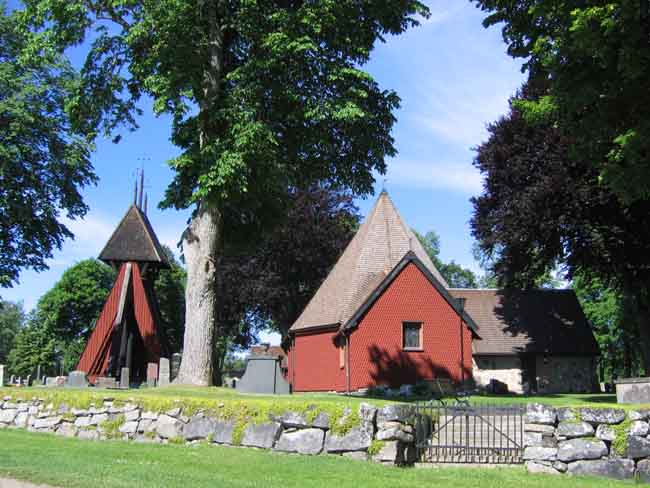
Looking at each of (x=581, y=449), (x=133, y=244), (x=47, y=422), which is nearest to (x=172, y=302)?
(x=133, y=244)

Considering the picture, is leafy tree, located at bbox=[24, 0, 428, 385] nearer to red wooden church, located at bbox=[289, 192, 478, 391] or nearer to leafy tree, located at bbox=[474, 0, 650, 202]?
leafy tree, located at bbox=[474, 0, 650, 202]

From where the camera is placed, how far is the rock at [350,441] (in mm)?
11008

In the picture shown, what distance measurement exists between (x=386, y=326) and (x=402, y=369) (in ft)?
6.82

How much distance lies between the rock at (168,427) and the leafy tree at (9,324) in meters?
115

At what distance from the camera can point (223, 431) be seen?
484 inches

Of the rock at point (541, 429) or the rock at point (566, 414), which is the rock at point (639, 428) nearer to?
the rock at point (566, 414)

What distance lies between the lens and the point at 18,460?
33.4ft

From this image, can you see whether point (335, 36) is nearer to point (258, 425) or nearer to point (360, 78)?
point (360, 78)

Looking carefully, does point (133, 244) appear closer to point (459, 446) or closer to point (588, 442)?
point (459, 446)

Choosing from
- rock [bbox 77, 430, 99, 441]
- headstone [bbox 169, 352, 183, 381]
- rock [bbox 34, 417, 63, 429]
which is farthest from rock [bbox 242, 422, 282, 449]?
headstone [bbox 169, 352, 183, 381]

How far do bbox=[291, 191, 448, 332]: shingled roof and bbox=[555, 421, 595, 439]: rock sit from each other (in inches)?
759

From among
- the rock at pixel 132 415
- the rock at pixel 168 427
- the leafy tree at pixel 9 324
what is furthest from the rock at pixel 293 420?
the leafy tree at pixel 9 324

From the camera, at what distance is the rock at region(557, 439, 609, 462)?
10477mm

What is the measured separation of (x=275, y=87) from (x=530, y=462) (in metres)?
11.1
